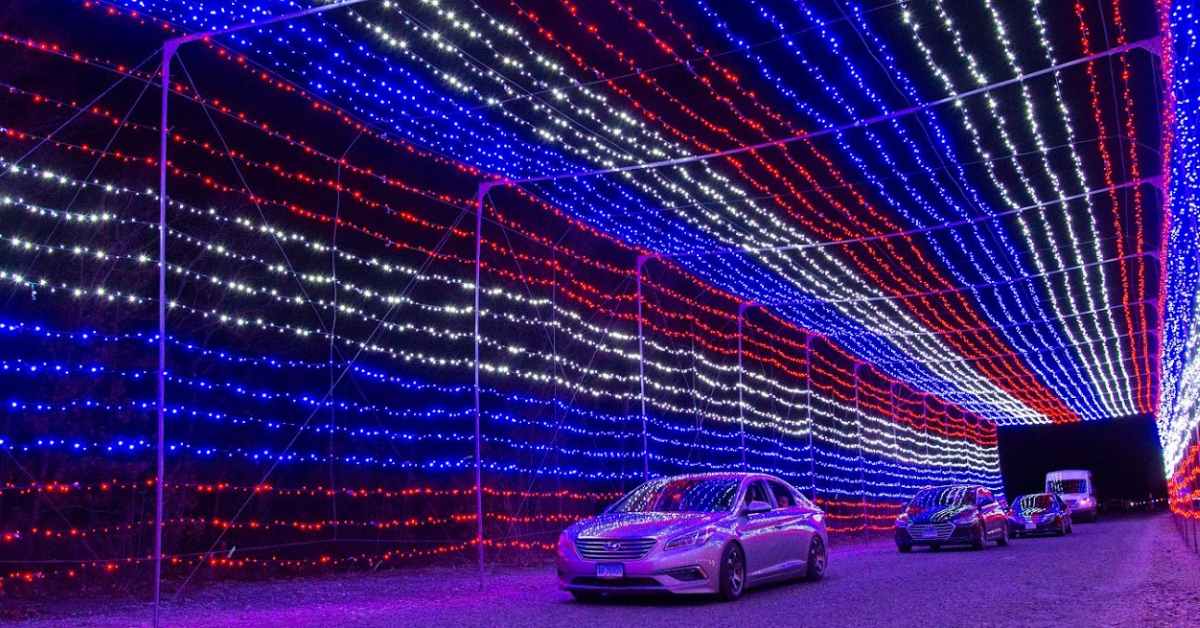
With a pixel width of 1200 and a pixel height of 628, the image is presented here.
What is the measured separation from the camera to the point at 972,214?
15812mm

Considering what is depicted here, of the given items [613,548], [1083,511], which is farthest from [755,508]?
[1083,511]

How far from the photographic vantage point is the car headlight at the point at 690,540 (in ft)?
35.3

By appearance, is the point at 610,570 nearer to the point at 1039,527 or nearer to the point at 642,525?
the point at 642,525

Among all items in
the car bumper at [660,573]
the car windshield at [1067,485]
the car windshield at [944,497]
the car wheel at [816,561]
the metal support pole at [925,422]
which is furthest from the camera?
the car windshield at [1067,485]

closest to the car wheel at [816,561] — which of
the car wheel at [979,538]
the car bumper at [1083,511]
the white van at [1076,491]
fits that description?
the car wheel at [979,538]

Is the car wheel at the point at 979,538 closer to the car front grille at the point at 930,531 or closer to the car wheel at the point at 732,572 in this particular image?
the car front grille at the point at 930,531

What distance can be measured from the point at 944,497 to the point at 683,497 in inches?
463

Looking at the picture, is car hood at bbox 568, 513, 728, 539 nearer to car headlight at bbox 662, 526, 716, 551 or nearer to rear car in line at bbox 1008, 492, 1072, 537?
car headlight at bbox 662, 526, 716, 551

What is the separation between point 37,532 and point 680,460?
43.9 feet

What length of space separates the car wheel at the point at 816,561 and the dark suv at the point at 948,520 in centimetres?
816

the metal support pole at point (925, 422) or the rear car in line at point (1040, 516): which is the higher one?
the metal support pole at point (925, 422)

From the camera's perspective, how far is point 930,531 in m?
20.9

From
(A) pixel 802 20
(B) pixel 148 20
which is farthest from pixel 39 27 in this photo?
(A) pixel 802 20

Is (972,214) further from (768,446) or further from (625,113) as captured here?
(768,446)
